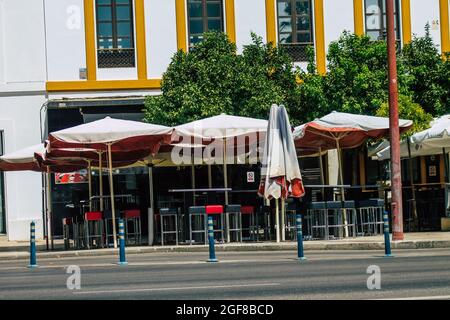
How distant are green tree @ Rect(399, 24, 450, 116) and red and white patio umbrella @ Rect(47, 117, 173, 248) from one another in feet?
36.3

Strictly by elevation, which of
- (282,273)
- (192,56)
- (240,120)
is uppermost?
(192,56)

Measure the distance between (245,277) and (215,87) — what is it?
18629 millimetres

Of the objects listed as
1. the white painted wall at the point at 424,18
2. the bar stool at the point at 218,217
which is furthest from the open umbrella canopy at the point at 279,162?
the white painted wall at the point at 424,18

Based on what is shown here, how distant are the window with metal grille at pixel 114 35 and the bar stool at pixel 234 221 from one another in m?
12.9

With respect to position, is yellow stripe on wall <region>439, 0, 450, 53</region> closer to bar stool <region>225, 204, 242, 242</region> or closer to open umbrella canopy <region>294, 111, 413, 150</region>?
open umbrella canopy <region>294, 111, 413, 150</region>

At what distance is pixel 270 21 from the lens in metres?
39.5

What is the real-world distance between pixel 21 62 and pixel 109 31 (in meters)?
3.07

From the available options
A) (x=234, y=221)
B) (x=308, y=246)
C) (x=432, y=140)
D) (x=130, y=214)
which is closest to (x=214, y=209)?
(x=234, y=221)

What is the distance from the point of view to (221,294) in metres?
13.4

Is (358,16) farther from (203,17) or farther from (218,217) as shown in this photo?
(218,217)

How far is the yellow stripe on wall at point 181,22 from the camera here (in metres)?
38.9

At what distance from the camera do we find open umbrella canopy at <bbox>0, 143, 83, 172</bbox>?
3006 cm
